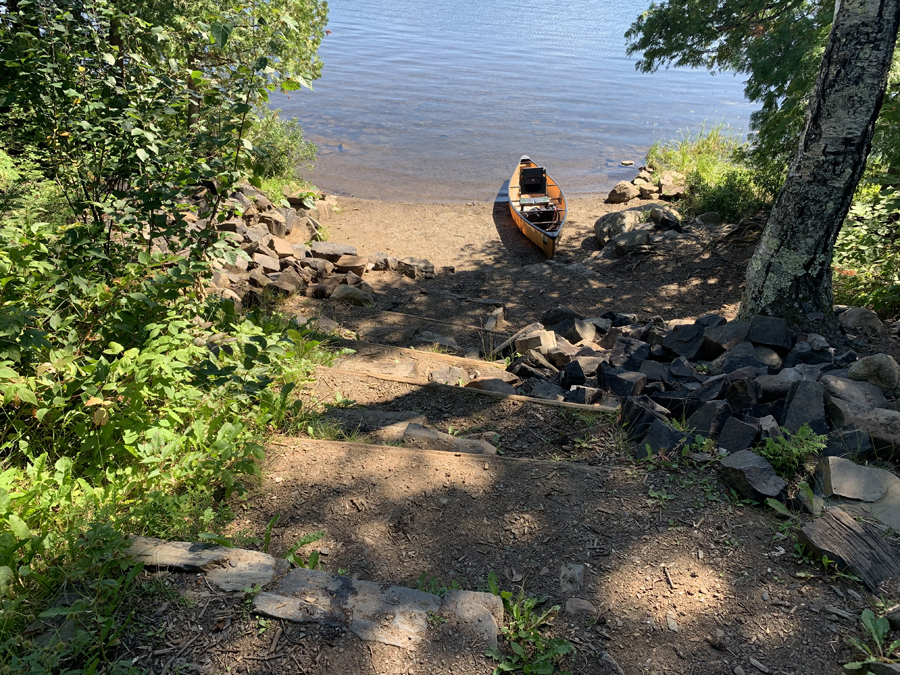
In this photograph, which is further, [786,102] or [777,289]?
[786,102]

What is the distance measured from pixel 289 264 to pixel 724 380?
247 inches

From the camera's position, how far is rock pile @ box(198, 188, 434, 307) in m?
7.52

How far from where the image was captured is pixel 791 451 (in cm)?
348

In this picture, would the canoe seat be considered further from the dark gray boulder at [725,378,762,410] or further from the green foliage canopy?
the dark gray boulder at [725,378,762,410]

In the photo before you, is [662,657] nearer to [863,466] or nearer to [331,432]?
[863,466]

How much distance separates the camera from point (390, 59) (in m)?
28.4

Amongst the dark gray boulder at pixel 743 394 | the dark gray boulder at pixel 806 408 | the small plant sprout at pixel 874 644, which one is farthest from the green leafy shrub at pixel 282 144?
the small plant sprout at pixel 874 644

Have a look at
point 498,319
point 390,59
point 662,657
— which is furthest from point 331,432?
point 390,59

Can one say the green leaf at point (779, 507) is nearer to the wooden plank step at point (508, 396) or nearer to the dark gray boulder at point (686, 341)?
the wooden plank step at point (508, 396)

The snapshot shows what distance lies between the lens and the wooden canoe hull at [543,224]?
1172cm

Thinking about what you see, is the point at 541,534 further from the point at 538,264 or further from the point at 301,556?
the point at 538,264

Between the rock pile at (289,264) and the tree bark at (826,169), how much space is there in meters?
4.91

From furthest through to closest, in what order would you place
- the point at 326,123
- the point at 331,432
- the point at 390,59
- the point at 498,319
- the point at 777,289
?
the point at 390,59, the point at 326,123, the point at 498,319, the point at 777,289, the point at 331,432

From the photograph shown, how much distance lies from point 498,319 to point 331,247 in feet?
11.7
